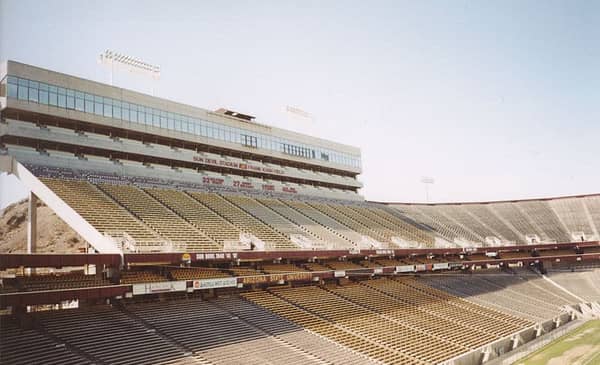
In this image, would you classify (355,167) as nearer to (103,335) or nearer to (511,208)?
(511,208)

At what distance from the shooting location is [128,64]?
44.5 meters

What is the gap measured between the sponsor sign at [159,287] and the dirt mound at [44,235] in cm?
3481

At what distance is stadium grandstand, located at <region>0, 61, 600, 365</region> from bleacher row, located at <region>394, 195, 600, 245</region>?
1078 mm

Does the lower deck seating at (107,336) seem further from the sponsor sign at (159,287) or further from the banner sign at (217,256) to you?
the banner sign at (217,256)

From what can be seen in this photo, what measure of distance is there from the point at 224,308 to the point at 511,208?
58029 mm

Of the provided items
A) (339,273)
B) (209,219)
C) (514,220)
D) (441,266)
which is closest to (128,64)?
(209,219)

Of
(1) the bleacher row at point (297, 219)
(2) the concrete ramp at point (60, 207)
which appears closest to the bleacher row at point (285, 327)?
(2) the concrete ramp at point (60, 207)

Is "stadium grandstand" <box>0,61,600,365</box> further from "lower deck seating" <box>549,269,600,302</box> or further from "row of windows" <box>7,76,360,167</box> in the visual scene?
"lower deck seating" <box>549,269,600,302</box>

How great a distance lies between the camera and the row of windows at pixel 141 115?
115 feet

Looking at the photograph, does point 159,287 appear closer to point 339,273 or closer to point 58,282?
point 58,282

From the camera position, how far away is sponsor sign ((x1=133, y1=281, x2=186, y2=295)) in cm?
2514

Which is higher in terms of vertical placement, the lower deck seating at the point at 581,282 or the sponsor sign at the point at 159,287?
the sponsor sign at the point at 159,287

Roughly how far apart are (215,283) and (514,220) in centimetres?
5459

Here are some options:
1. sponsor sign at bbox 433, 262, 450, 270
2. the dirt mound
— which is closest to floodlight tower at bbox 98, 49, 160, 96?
the dirt mound
